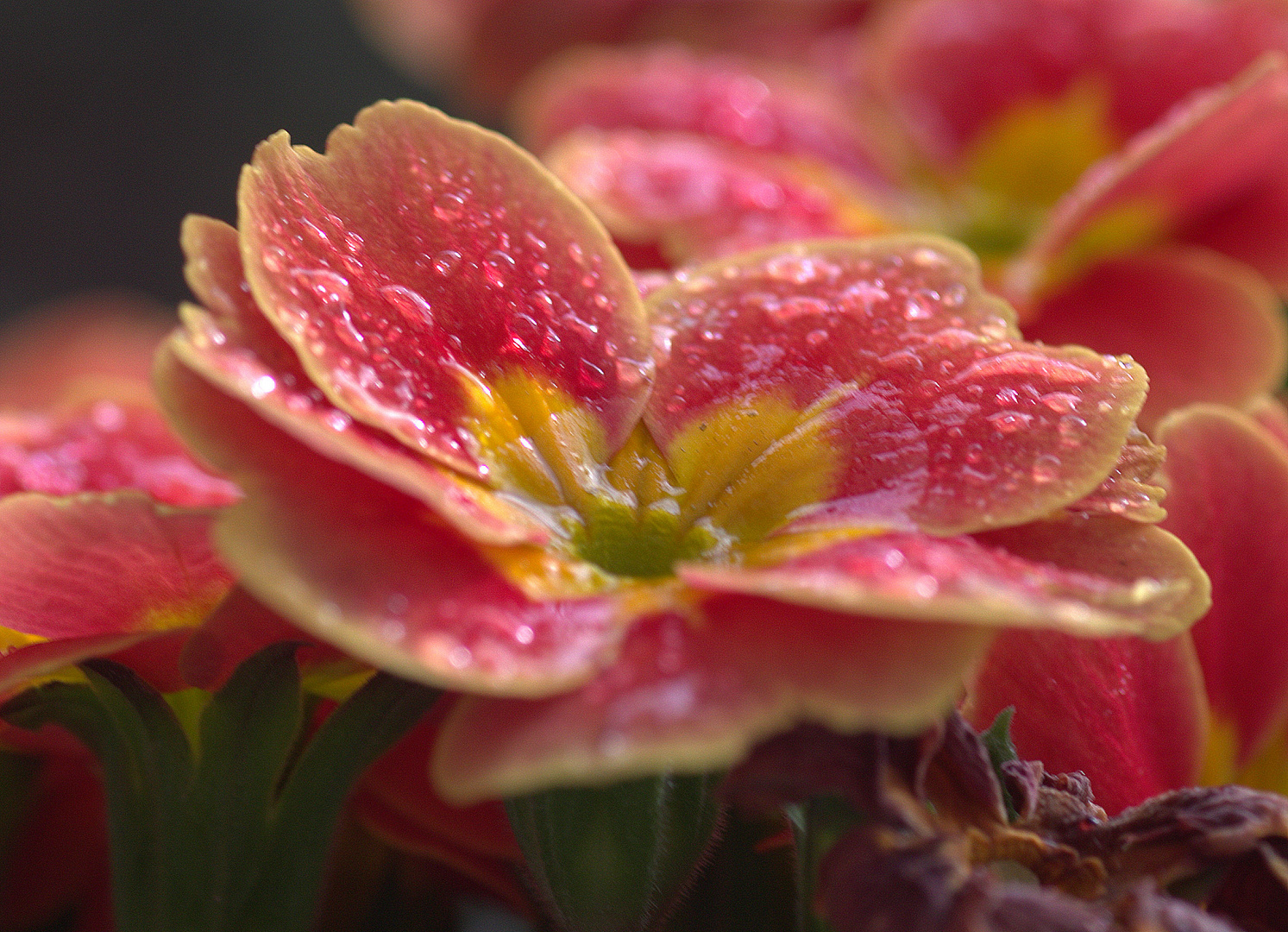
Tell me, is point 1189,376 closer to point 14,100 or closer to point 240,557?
point 240,557

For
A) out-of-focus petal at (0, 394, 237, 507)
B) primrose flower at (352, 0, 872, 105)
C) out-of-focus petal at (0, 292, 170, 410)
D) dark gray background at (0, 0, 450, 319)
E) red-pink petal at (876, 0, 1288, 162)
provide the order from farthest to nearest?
1. dark gray background at (0, 0, 450, 319)
2. primrose flower at (352, 0, 872, 105)
3. out-of-focus petal at (0, 292, 170, 410)
4. red-pink petal at (876, 0, 1288, 162)
5. out-of-focus petal at (0, 394, 237, 507)

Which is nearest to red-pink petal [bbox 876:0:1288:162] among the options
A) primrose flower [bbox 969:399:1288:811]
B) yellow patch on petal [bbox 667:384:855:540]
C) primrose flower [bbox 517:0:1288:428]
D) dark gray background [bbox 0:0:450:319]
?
primrose flower [bbox 517:0:1288:428]

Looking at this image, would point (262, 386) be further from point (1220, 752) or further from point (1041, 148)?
point (1041, 148)

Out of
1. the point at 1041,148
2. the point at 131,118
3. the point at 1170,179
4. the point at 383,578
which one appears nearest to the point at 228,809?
the point at 383,578

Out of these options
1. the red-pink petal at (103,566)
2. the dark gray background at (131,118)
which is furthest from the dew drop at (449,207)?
the dark gray background at (131,118)

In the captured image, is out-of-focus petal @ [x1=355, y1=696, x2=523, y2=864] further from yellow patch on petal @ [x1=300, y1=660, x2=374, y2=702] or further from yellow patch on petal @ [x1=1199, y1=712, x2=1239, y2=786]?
yellow patch on petal @ [x1=1199, y1=712, x2=1239, y2=786]

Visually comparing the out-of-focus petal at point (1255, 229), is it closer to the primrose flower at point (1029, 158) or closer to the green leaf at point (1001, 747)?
the primrose flower at point (1029, 158)
